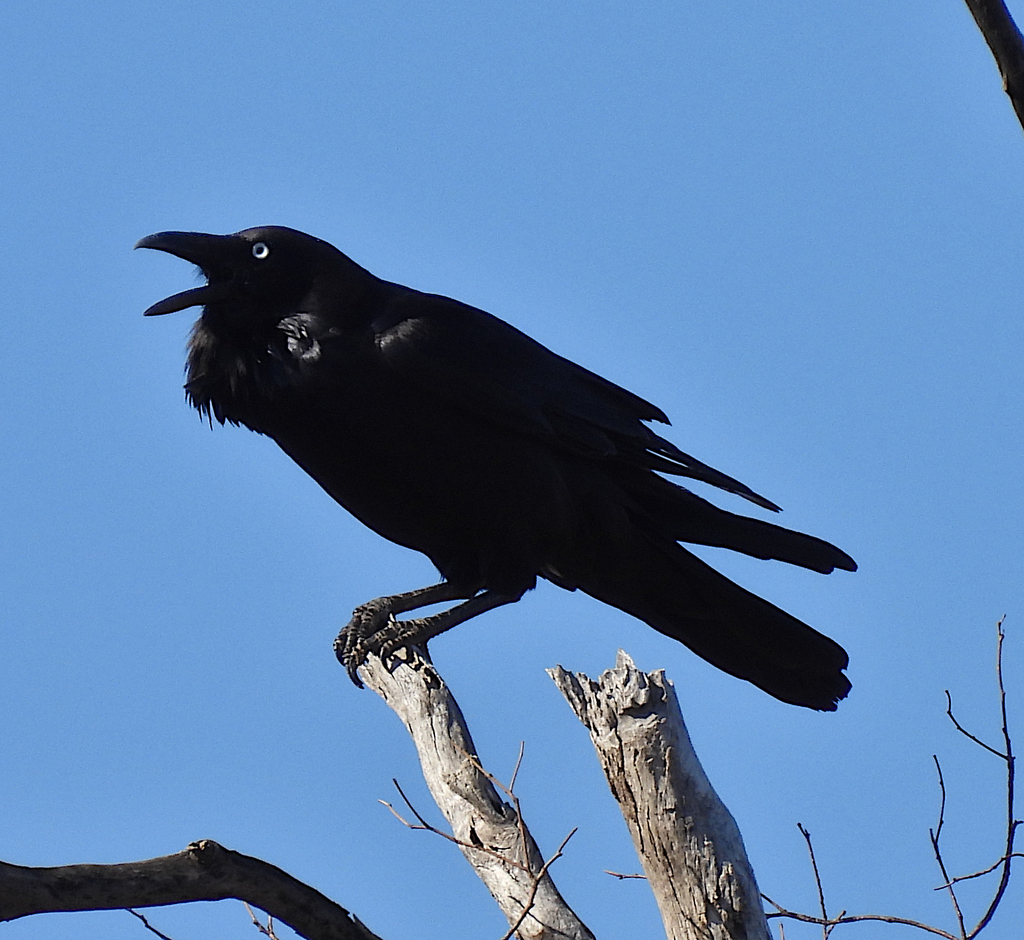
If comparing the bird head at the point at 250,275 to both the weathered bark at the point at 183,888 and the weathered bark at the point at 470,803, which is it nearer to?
the weathered bark at the point at 470,803

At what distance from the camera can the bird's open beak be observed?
13.3ft

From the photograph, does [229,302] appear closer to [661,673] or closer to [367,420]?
[367,420]

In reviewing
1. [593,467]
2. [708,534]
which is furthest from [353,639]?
[708,534]

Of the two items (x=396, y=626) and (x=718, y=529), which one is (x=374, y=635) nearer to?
(x=396, y=626)

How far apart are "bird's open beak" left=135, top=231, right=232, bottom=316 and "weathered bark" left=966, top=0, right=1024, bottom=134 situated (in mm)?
2638

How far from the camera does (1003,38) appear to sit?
6.31ft

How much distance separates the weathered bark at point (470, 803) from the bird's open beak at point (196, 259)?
1.26m

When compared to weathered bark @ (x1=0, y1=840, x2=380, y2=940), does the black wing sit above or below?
above

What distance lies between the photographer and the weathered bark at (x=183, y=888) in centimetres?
235

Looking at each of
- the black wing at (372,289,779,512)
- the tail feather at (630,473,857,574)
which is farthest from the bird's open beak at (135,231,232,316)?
the tail feather at (630,473,857,574)

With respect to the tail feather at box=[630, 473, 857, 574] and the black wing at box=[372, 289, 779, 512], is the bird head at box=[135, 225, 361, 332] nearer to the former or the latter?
the black wing at box=[372, 289, 779, 512]

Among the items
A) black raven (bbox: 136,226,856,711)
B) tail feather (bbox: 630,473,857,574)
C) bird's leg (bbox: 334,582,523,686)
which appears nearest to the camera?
black raven (bbox: 136,226,856,711)

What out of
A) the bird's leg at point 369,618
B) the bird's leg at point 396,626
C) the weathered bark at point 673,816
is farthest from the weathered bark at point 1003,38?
the bird's leg at point 369,618

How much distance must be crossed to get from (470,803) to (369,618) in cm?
64
